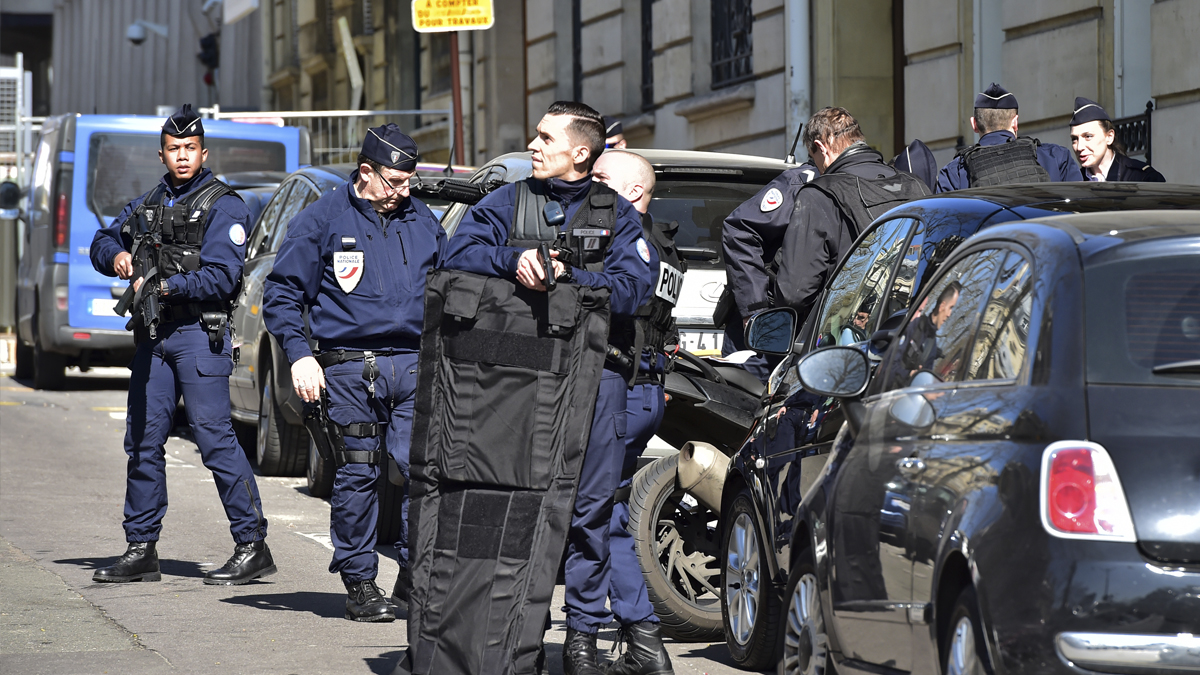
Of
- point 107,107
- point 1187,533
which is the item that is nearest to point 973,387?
point 1187,533

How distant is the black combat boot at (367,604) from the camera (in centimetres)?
671

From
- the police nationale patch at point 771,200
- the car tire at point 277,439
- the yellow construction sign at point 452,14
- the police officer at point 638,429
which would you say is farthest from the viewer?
the yellow construction sign at point 452,14

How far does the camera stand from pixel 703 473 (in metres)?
6.29

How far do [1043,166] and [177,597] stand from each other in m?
4.36

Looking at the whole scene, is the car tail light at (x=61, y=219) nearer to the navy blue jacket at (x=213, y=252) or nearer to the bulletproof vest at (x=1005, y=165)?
the navy blue jacket at (x=213, y=252)

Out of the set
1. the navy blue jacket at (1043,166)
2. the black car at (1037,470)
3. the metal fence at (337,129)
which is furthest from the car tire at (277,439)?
the metal fence at (337,129)

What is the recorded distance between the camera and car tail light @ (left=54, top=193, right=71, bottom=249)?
1711cm

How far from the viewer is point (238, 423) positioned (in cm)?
1291

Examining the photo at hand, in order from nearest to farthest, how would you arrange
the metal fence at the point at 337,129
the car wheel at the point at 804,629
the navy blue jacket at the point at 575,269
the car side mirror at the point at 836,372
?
the car side mirror at the point at 836,372 → the car wheel at the point at 804,629 → the navy blue jacket at the point at 575,269 → the metal fence at the point at 337,129

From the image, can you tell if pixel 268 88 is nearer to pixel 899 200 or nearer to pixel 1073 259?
pixel 899 200

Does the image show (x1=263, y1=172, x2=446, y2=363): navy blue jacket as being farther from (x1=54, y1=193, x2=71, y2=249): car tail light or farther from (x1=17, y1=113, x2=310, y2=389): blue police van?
(x1=54, y1=193, x2=71, y2=249): car tail light

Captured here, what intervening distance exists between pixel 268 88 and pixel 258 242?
25.4 metres

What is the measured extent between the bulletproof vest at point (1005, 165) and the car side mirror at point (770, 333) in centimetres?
216

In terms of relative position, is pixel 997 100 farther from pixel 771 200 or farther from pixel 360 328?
pixel 360 328
